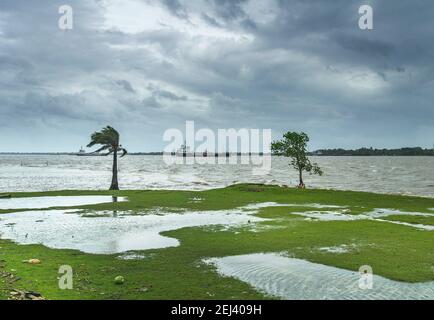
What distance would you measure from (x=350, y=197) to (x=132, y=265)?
4037 centimetres

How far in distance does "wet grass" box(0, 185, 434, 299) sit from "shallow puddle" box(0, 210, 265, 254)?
4.80 feet

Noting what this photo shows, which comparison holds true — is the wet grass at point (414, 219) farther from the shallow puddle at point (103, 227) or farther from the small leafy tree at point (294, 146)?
the small leafy tree at point (294, 146)

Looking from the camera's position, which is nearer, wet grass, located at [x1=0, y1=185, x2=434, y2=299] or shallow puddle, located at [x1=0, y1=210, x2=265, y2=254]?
wet grass, located at [x1=0, y1=185, x2=434, y2=299]

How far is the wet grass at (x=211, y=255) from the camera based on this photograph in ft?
51.5

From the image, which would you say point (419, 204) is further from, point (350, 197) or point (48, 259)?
point (48, 259)

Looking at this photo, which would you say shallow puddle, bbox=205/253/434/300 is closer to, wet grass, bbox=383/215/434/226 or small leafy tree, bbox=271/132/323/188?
wet grass, bbox=383/215/434/226

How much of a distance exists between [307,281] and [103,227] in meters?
18.5

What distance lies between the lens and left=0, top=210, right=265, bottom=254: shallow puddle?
25163mm

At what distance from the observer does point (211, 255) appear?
21.9m

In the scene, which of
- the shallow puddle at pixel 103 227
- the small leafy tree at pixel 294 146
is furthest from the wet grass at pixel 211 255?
the small leafy tree at pixel 294 146

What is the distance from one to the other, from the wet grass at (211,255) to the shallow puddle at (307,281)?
2.54 feet

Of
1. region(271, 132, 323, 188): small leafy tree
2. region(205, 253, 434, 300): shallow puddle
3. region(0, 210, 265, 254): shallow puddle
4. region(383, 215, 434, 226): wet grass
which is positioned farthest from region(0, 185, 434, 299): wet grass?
region(271, 132, 323, 188): small leafy tree

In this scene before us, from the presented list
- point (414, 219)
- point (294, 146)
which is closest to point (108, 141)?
point (294, 146)
